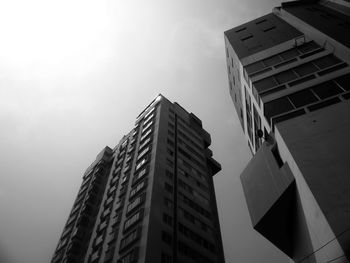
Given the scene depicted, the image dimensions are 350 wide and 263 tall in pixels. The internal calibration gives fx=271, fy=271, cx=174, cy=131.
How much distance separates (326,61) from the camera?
21188 mm

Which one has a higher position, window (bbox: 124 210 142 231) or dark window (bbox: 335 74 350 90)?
dark window (bbox: 335 74 350 90)

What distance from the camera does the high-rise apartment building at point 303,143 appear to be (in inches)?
468

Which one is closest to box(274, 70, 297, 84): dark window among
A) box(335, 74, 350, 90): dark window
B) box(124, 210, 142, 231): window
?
box(335, 74, 350, 90): dark window

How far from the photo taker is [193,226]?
109 ft

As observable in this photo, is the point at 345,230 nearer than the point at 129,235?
Yes

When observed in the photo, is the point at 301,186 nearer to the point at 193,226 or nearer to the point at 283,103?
the point at 283,103

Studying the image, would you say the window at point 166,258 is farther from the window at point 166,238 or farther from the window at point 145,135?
the window at point 145,135

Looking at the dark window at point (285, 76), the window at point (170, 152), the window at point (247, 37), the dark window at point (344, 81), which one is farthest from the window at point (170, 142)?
the dark window at point (344, 81)

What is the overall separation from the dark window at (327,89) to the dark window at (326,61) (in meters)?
2.69

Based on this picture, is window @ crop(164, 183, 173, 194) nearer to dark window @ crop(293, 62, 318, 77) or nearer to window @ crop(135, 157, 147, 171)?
window @ crop(135, 157, 147, 171)

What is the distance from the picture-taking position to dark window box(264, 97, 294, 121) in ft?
60.7

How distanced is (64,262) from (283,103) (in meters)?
37.9

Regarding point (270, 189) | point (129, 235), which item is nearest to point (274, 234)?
point (270, 189)

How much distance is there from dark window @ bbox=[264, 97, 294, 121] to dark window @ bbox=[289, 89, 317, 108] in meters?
0.38
